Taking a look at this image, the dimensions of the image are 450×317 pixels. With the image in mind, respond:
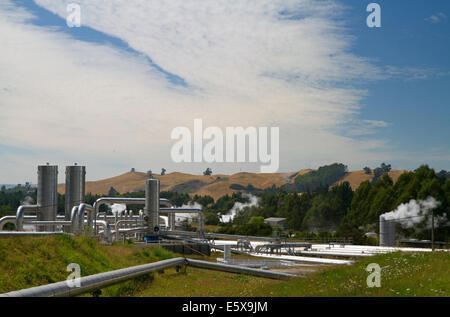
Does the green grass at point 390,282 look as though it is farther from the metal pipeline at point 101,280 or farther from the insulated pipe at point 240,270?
the metal pipeline at point 101,280

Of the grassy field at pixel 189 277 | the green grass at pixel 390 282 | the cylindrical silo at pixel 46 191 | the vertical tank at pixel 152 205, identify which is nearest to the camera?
the green grass at pixel 390 282

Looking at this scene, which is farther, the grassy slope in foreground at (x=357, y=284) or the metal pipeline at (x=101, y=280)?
the grassy slope in foreground at (x=357, y=284)

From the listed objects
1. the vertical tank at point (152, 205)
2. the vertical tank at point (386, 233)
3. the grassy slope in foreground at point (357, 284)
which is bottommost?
the vertical tank at point (386, 233)

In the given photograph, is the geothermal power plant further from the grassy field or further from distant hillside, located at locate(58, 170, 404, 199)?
distant hillside, located at locate(58, 170, 404, 199)

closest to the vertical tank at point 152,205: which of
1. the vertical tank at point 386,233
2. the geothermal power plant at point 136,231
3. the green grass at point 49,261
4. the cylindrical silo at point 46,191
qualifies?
the geothermal power plant at point 136,231

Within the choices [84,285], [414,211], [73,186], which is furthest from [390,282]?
[414,211]

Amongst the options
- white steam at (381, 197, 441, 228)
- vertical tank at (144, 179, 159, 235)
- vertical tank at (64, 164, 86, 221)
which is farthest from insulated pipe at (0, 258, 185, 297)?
white steam at (381, 197, 441, 228)
